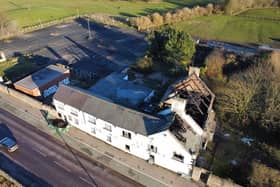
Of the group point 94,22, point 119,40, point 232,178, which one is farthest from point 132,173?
point 94,22

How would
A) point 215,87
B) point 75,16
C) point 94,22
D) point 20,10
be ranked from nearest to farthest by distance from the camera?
point 215,87, point 94,22, point 75,16, point 20,10

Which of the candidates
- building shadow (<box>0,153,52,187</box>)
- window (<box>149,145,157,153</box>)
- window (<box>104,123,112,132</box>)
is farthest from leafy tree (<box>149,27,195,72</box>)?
building shadow (<box>0,153,52,187</box>)

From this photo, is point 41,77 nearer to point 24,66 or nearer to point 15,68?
point 24,66

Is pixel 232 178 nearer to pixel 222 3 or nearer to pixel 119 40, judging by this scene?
pixel 119 40

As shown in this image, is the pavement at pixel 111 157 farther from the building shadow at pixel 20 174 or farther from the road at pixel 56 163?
the building shadow at pixel 20 174

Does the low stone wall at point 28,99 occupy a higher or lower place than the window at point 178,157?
lower

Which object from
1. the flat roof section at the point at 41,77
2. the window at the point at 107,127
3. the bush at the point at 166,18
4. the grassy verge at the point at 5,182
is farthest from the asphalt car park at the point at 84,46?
the grassy verge at the point at 5,182

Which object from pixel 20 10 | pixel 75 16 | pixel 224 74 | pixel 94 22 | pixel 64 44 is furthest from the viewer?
pixel 20 10
